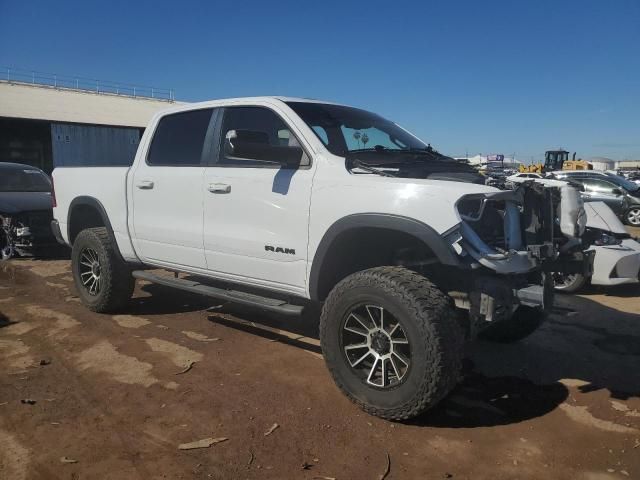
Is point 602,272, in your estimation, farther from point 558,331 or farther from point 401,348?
point 401,348

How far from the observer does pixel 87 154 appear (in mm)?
27031

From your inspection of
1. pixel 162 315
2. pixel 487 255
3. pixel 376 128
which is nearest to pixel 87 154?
pixel 162 315

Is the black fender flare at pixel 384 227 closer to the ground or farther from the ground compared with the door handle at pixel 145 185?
closer to the ground

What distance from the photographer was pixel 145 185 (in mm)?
4902

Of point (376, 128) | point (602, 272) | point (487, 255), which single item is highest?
point (376, 128)

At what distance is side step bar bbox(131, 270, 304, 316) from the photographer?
3.85m

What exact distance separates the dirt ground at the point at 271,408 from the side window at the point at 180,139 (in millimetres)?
1652

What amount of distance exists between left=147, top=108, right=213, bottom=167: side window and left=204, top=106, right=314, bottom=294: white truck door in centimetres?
25

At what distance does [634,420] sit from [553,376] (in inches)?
30.4

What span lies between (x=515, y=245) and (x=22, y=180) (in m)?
9.60

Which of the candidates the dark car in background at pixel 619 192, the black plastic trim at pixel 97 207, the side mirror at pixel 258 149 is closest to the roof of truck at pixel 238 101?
the side mirror at pixel 258 149

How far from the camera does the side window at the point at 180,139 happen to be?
4.66 meters

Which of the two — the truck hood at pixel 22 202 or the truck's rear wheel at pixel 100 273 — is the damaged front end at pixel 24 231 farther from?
the truck's rear wheel at pixel 100 273

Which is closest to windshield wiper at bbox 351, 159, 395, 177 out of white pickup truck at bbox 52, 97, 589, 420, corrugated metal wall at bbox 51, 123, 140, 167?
white pickup truck at bbox 52, 97, 589, 420
